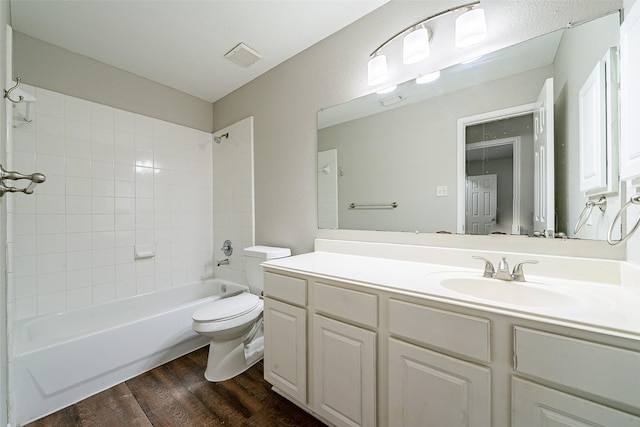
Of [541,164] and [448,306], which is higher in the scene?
[541,164]

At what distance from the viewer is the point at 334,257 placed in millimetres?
1555

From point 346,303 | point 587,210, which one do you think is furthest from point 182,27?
point 587,210

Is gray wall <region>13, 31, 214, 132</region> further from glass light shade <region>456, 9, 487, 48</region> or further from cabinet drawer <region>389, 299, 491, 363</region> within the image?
cabinet drawer <region>389, 299, 491, 363</region>

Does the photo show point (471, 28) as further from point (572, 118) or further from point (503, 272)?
point (503, 272)

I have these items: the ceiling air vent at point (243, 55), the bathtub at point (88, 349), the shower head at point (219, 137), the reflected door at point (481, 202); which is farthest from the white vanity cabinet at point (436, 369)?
the shower head at point (219, 137)

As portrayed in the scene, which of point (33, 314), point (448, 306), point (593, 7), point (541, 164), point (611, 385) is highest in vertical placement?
point (593, 7)

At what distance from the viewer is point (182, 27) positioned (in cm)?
164

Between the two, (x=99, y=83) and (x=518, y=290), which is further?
(x=99, y=83)

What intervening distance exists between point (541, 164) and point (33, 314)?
314 cm

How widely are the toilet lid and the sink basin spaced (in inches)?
49.7

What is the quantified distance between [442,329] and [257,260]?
1.43m

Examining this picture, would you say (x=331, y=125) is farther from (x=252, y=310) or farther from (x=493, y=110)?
(x=252, y=310)

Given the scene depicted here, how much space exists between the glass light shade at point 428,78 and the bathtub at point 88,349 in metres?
2.26

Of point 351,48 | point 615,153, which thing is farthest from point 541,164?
point 351,48
